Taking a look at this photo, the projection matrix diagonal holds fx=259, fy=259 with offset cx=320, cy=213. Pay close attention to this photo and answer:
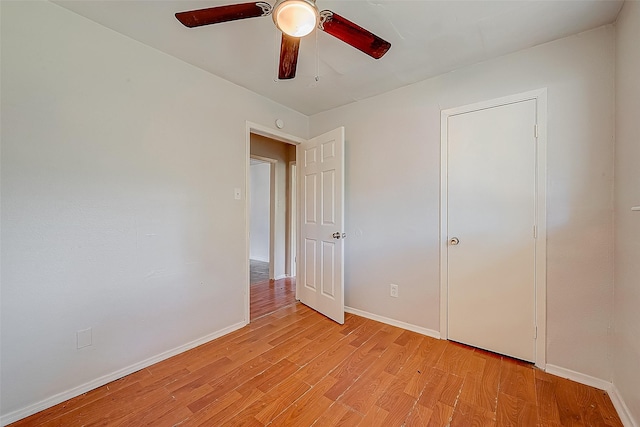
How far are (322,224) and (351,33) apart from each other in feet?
6.12

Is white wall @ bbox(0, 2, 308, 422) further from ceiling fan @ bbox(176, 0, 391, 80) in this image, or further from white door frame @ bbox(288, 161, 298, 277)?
white door frame @ bbox(288, 161, 298, 277)

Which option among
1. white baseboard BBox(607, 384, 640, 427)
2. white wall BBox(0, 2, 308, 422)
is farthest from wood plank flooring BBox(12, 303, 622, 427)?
white wall BBox(0, 2, 308, 422)

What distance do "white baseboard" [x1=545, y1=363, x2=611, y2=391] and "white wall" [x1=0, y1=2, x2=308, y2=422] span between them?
2.61 m

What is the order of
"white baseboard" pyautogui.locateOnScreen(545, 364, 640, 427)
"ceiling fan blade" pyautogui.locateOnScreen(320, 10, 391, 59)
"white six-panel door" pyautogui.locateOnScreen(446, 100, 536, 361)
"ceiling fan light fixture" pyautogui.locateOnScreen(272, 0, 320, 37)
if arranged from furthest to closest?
"white six-panel door" pyautogui.locateOnScreen(446, 100, 536, 361) < "white baseboard" pyautogui.locateOnScreen(545, 364, 640, 427) < "ceiling fan blade" pyautogui.locateOnScreen(320, 10, 391, 59) < "ceiling fan light fixture" pyautogui.locateOnScreen(272, 0, 320, 37)

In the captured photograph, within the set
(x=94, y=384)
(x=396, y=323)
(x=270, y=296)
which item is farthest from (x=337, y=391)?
(x=270, y=296)

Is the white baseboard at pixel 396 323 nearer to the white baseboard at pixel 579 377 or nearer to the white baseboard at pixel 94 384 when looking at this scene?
the white baseboard at pixel 579 377

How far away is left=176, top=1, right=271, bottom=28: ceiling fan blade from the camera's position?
1.23 m

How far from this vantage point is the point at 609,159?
5.46 ft

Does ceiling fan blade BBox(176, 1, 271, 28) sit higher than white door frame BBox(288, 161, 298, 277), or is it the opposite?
ceiling fan blade BBox(176, 1, 271, 28)

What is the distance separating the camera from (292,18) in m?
1.21

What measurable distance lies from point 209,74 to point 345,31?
1.49 m

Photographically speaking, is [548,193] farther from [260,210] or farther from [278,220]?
[260,210]

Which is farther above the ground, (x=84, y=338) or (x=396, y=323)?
(x=84, y=338)

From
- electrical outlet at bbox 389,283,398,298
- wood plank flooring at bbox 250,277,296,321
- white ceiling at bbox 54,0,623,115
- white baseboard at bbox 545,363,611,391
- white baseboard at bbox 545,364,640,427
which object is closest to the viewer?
white baseboard at bbox 545,364,640,427
